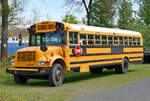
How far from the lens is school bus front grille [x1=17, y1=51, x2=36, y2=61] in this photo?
10285 mm

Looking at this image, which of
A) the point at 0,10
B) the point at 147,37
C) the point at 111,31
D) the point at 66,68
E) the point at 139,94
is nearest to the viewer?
the point at 139,94

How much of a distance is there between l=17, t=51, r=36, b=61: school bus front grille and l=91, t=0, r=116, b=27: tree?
59.5ft

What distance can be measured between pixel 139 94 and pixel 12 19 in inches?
540

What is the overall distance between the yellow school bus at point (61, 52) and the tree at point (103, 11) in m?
13.2

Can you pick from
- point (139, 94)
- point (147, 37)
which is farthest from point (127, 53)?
point (147, 37)

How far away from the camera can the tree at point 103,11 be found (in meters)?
27.6

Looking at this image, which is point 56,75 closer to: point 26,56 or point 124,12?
point 26,56

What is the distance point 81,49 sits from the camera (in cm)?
1183

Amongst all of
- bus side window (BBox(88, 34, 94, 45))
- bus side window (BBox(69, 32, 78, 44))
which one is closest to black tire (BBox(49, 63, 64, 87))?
Answer: bus side window (BBox(69, 32, 78, 44))

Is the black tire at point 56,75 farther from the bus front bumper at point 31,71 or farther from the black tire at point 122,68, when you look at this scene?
the black tire at point 122,68

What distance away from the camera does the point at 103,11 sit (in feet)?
93.3

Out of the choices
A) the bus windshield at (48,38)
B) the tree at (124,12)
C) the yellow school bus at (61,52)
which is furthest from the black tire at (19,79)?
the tree at (124,12)

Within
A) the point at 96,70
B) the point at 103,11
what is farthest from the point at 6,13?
the point at 103,11

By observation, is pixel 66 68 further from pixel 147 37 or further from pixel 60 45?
pixel 147 37
